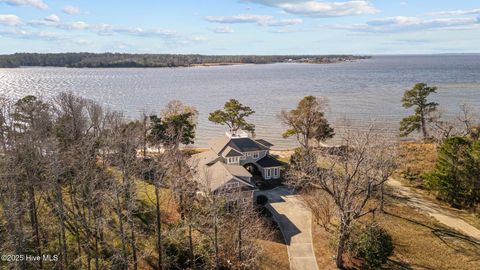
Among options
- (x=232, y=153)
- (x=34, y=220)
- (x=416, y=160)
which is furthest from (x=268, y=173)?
(x=34, y=220)

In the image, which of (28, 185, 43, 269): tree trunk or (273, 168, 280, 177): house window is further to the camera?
(273, 168, 280, 177): house window

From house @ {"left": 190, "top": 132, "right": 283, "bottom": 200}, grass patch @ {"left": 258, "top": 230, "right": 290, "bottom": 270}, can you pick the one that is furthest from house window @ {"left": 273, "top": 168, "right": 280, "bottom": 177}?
grass patch @ {"left": 258, "top": 230, "right": 290, "bottom": 270}

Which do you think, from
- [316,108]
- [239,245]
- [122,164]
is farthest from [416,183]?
[122,164]

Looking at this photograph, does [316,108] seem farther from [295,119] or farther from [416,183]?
[416,183]

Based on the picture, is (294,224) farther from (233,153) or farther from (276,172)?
(233,153)

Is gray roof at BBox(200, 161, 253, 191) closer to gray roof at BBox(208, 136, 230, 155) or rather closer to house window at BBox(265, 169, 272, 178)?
house window at BBox(265, 169, 272, 178)

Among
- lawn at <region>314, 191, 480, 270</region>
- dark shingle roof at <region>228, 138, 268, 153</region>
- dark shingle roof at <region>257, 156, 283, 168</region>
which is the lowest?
lawn at <region>314, 191, 480, 270</region>
